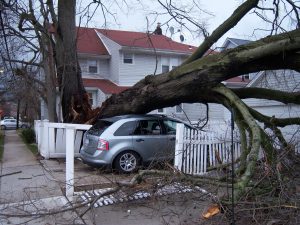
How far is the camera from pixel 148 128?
442 inches

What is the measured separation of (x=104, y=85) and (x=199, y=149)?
18147mm

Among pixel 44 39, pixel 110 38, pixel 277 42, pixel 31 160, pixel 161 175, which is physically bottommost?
pixel 31 160

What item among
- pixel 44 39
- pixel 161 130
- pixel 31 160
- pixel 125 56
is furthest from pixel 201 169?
pixel 125 56

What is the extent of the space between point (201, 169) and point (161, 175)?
464 centimetres

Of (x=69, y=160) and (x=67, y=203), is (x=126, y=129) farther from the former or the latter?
(x=67, y=203)

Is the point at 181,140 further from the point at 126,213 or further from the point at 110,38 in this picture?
the point at 110,38

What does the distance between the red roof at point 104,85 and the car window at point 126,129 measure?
49.2 feet

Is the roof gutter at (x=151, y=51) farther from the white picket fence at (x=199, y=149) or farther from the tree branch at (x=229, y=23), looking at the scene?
the white picket fence at (x=199, y=149)

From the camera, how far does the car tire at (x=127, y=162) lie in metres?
10.6

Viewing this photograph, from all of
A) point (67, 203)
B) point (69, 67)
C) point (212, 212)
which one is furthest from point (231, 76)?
point (69, 67)

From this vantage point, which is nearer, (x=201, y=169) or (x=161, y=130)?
(x=201, y=169)

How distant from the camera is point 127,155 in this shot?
10.8 metres

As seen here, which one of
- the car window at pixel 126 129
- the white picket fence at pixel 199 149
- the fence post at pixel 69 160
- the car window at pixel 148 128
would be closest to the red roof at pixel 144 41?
the car window at pixel 148 128

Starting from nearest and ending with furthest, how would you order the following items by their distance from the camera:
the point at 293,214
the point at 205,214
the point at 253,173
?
the point at 293,214
the point at 205,214
the point at 253,173
